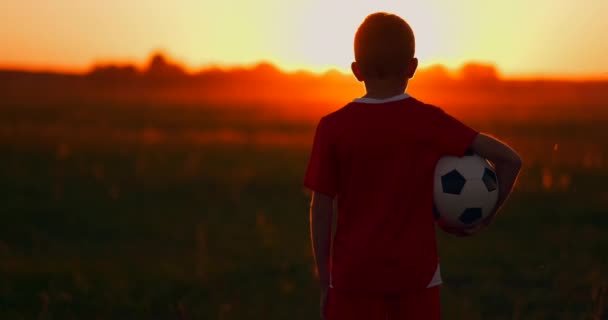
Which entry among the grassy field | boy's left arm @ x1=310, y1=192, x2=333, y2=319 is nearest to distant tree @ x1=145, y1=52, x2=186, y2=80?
the grassy field

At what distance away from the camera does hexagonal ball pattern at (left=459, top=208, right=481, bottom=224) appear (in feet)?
10.1

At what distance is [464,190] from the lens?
2908mm

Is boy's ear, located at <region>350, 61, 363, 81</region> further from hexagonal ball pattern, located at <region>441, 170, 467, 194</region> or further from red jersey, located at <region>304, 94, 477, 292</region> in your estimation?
hexagonal ball pattern, located at <region>441, 170, 467, 194</region>

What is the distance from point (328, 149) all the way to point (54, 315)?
11.8ft

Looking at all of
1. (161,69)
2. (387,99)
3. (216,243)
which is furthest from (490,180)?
(161,69)

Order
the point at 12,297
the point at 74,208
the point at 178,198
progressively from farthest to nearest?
the point at 178,198, the point at 74,208, the point at 12,297

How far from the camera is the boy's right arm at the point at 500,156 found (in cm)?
280

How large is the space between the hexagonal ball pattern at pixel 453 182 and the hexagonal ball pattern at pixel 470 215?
0.16 metres

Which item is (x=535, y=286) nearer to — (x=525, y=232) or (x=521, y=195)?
(x=525, y=232)

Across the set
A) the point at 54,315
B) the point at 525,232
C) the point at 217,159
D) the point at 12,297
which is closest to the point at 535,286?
the point at 525,232

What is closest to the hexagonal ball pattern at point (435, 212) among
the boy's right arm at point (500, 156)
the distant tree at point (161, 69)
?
the boy's right arm at point (500, 156)

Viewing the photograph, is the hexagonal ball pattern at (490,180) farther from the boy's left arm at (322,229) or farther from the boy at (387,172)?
the boy's left arm at (322,229)

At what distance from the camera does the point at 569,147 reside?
20.7 m

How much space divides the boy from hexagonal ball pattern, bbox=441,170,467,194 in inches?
2.0
